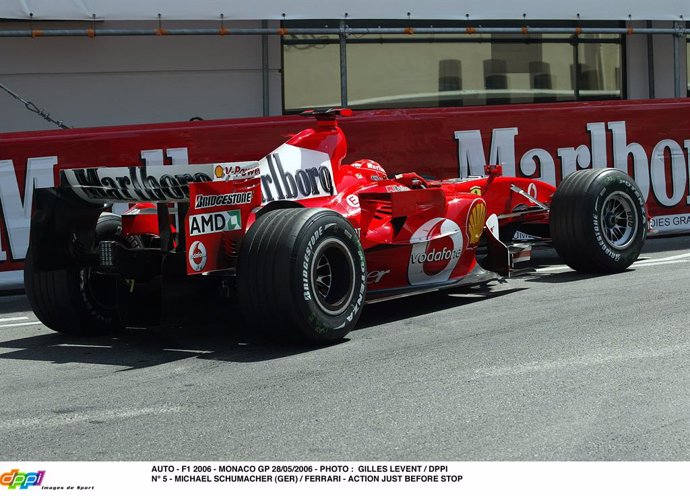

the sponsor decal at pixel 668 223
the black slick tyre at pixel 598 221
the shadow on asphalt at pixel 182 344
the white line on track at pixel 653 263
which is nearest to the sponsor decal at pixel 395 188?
the shadow on asphalt at pixel 182 344

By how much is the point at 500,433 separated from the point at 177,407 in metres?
1.71

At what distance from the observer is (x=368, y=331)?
7.70 meters

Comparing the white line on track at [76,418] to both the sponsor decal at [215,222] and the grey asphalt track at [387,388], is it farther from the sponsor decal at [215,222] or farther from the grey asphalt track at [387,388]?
the sponsor decal at [215,222]

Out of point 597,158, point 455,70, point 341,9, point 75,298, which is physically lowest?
point 75,298

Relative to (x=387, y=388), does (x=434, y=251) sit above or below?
above

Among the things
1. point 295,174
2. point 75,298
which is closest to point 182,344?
point 75,298

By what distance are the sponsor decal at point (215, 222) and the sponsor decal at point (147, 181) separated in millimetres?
210

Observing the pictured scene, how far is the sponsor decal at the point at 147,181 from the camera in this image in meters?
7.09

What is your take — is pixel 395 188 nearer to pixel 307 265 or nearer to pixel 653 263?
pixel 307 265

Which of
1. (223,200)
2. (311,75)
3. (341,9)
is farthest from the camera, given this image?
(311,75)

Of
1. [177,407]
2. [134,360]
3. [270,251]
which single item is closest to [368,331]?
[270,251]

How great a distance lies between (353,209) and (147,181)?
5.68 feet

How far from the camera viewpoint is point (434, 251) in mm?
8570
